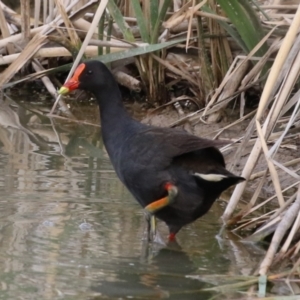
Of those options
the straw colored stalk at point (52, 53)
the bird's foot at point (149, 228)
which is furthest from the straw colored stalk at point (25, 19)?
the bird's foot at point (149, 228)

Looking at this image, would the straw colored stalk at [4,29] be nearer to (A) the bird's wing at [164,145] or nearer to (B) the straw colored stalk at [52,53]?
(B) the straw colored stalk at [52,53]

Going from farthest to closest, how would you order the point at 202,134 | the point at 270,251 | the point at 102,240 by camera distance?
the point at 202,134 < the point at 102,240 < the point at 270,251

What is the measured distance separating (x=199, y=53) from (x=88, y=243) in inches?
90.0

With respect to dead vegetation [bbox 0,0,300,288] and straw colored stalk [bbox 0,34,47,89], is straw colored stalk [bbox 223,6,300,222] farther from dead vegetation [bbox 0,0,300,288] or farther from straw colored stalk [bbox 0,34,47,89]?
straw colored stalk [bbox 0,34,47,89]

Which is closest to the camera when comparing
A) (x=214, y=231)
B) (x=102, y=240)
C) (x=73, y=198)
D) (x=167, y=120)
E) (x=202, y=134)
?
(x=102, y=240)

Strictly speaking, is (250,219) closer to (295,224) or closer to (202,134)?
(295,224)

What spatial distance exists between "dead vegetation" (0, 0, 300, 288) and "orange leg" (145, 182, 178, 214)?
27cm

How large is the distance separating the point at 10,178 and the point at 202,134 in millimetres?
1284

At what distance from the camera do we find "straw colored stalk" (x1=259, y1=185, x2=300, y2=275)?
2.95 meters

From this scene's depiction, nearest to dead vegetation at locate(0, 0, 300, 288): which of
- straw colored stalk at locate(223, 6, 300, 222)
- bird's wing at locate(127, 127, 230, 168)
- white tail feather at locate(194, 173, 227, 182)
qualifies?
straw colored stalk at locate(223, 6, 300, 222)

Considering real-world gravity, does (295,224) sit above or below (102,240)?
above

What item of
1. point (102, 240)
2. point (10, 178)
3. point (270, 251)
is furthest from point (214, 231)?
point (10, 178)

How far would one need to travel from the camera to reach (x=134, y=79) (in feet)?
20.1

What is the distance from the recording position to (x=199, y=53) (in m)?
5.44
